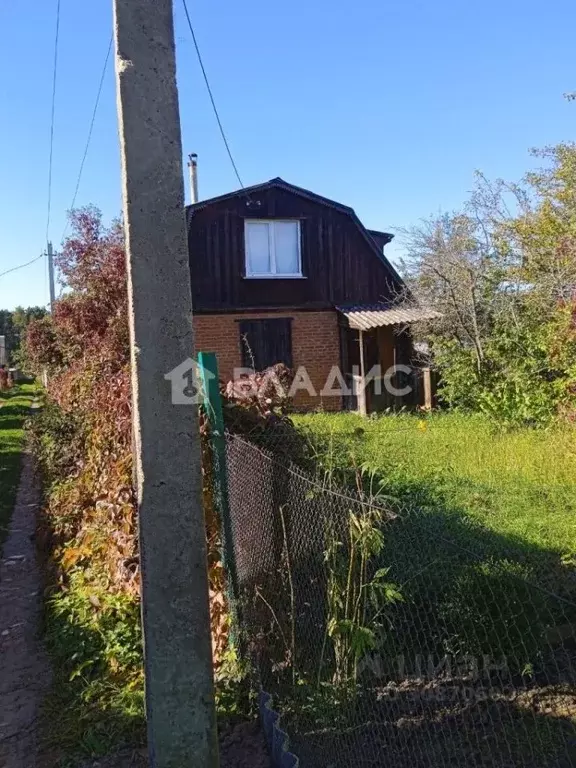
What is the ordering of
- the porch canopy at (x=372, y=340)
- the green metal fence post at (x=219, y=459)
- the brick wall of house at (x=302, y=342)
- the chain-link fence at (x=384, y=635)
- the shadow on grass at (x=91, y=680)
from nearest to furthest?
the chain-link fence at (x=384, y=635) < the shadow on grass at (x=91, y=680) < the green metal fence post at (x=219, y=459) < the porch canopy at (x=372, y=340) < the brick wall of house at (x=302, y=342)

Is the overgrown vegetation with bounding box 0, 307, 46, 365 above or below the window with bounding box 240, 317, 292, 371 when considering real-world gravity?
above

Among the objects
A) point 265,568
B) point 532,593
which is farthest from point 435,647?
point 265,568

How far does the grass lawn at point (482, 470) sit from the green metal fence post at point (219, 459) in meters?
0.68

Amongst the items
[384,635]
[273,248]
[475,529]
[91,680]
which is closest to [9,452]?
[273,248]

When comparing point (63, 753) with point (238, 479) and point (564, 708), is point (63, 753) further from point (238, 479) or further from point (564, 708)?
point (564, 708)

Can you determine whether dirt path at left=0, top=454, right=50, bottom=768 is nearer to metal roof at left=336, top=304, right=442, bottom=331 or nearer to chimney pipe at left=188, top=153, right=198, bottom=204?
metal roof at left=336, top=304, right=442, bottom=331

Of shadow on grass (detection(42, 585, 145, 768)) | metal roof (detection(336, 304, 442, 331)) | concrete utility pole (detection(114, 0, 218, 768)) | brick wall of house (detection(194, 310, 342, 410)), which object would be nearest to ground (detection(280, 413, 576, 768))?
concrete utility pole (detection(114, 0, 218, 768))

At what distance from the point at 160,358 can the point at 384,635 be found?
169 cm

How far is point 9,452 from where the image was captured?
13.1 m

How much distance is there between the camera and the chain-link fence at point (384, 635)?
2.82 m

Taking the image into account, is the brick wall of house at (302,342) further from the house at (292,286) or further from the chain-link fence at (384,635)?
the chain-link fence at (384,635)

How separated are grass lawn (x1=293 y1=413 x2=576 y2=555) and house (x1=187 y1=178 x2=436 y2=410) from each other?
19.8ft

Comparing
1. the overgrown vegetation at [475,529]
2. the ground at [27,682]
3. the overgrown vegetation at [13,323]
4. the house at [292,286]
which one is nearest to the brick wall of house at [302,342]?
the house at [292,286]

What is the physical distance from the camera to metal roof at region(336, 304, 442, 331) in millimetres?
14828
